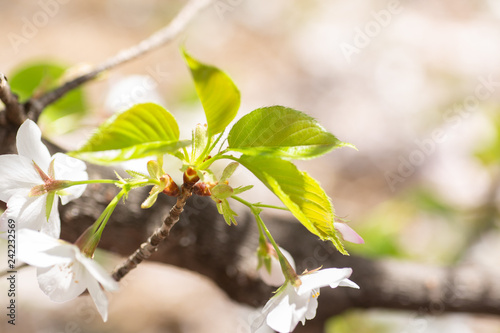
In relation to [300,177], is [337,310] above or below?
below

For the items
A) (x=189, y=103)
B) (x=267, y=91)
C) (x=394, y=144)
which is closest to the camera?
(x=189, y=103)

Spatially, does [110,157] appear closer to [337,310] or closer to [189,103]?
[337,310]

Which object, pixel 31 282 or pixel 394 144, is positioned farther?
pixel 394 144

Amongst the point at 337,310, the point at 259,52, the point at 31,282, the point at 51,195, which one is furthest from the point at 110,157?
the point at 259,52

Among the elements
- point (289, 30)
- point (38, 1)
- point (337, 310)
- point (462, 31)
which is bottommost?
point (337, 310)

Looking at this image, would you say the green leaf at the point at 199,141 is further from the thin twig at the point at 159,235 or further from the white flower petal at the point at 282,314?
the white flower petal at the point at 282,314

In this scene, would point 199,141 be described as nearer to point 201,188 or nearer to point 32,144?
point 201,188

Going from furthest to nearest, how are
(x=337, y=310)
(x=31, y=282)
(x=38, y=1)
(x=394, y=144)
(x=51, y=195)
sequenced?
(x=38, y=1) < (x=394, y=144) < (x=31, y=282) < (x=337, y=310) < (x=51, y=195)

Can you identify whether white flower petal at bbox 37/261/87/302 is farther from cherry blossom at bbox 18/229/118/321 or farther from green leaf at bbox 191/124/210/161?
green leaf at bbox 191/124/210/161
